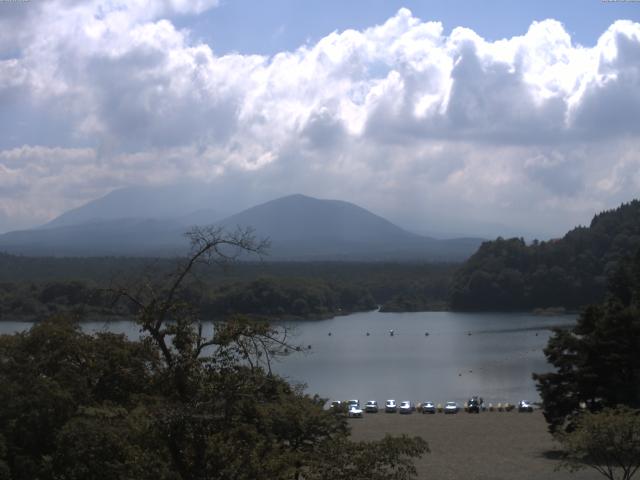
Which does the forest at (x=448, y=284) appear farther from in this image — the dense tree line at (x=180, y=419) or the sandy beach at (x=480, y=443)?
the dense tree line at (x=180, y=419)

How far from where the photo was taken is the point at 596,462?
356 inches

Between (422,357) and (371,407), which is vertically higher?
(371,407)

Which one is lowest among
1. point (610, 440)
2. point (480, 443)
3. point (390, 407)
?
point (390, 407)

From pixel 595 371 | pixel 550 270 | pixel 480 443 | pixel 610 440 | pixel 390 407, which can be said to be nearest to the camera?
pixel 610 440

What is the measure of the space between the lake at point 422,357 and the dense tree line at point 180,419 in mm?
8055

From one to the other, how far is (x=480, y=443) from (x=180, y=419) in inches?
432

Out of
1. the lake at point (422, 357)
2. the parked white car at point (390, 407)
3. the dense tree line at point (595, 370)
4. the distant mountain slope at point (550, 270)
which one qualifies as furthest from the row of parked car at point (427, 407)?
the distant mountain slope at point (550, 270)

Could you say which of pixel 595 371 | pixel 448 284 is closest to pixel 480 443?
pixel 595 371

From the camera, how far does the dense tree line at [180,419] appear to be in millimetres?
4051

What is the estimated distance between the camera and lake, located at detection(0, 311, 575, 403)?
76.7 ft

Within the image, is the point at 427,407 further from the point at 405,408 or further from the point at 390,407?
the point at 390,407

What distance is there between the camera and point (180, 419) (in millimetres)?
3936

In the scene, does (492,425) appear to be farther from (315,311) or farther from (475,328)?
(315,311)

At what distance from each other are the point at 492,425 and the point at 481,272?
3817 cm
